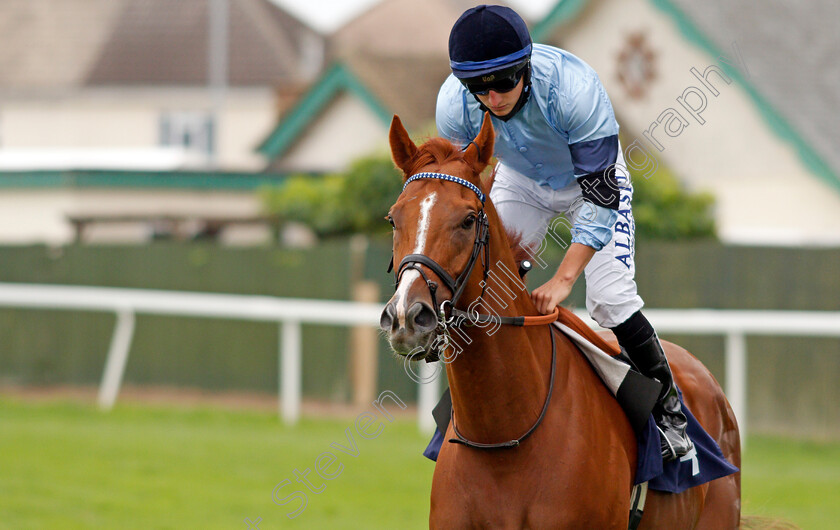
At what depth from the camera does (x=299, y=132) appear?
19609mm

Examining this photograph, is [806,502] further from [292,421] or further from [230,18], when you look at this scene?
[230,18]

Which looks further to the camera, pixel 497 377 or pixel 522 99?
pixel 522 99

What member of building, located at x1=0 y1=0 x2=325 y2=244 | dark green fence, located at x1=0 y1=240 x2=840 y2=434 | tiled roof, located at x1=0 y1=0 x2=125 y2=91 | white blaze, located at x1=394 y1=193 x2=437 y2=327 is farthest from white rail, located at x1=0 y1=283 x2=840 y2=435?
tiled roof, located at x1=0 y1=0 x2=125 y2=91

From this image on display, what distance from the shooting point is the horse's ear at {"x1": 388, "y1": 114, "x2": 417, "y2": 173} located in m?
3.25

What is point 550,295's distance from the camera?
354 cm

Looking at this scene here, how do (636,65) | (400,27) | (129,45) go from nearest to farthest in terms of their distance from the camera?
1. (636,65)
2. (129,45)
3. (400,27)

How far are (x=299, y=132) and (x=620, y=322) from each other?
1622cm

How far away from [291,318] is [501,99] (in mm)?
Result: 6646

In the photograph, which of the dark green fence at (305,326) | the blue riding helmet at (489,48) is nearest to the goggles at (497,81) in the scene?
the blue riding helmet at (489,48)

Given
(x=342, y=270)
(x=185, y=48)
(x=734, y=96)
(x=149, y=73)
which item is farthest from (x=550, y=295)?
(x=185, y=48)

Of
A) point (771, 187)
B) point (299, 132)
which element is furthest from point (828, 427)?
point (299, 132)

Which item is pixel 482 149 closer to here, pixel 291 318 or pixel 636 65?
pixel 291 318

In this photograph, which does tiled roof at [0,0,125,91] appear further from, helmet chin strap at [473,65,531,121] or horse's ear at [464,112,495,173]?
Answer: horse's ear at [464,112,495,173]

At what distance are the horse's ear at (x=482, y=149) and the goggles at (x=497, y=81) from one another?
0.51 feet
